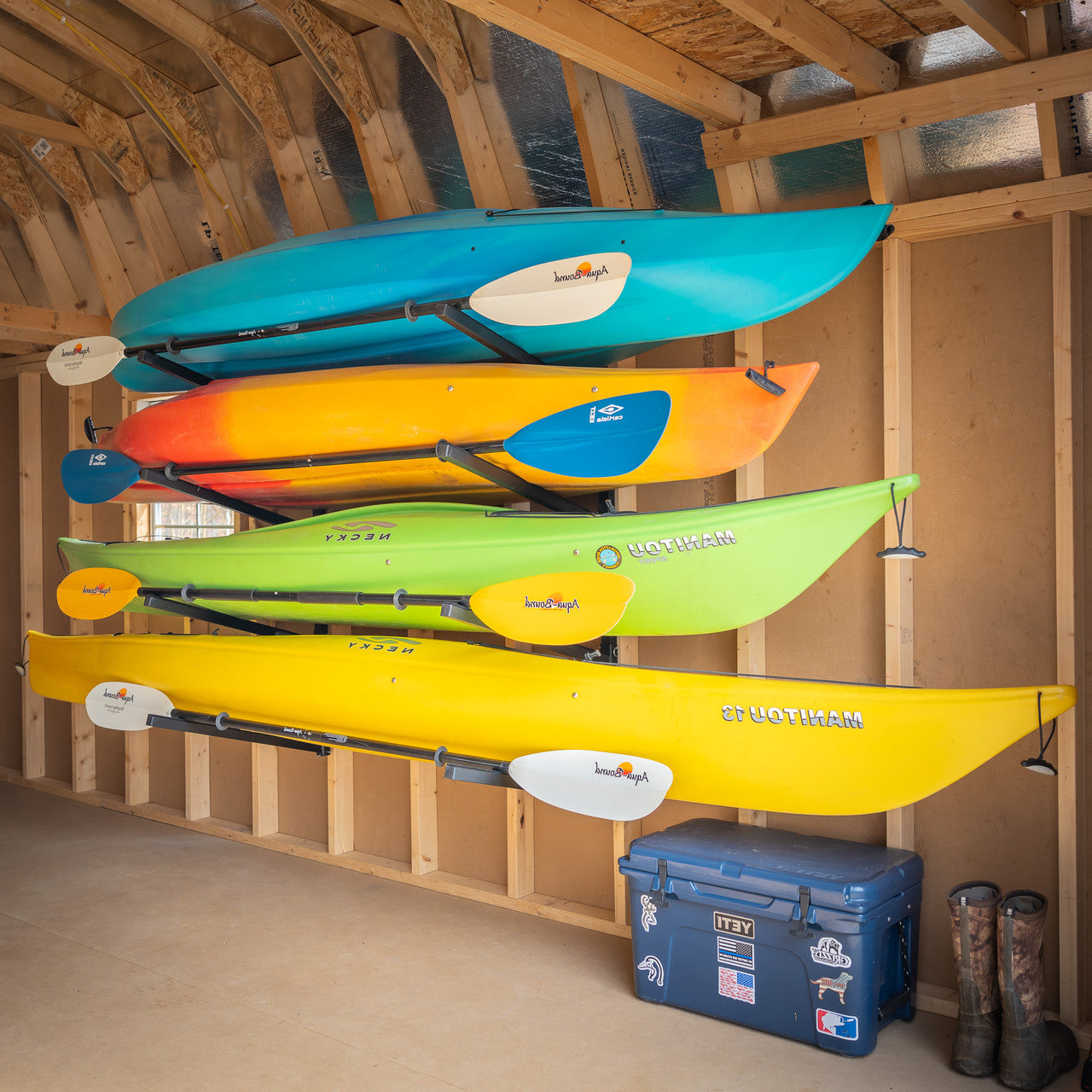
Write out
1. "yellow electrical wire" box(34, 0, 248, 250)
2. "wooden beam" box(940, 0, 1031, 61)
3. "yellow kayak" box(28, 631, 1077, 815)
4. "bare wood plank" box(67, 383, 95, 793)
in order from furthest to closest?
"bare wood plank" box(67, 383, 95, 793)
"yellow electrical wire" box(34, 0, 248, 250)
"yellow kayak" box(28, 631, 1077, 815)
"wooden beam" box(940, 0, 1031, 61)

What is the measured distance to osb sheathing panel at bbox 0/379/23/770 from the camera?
204 inches

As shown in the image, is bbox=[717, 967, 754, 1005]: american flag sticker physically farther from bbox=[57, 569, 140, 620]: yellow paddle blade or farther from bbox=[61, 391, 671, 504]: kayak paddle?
bbox=[57, 569, 140, 620]: yellow paddle blade

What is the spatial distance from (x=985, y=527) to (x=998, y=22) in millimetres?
1183

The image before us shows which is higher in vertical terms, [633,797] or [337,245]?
[337,245]

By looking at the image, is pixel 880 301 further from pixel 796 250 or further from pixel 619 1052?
pixel 619 1052

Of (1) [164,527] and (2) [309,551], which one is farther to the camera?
(1) [164,527]

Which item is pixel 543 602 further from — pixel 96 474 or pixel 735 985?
pixel 96 474

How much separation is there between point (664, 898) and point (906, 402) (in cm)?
146

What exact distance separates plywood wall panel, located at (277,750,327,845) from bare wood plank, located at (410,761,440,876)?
540 millimetres

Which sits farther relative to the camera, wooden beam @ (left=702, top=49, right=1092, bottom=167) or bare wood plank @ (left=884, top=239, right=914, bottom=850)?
bare wood plank @ (left=884, top=239, right=914, bottom=850)

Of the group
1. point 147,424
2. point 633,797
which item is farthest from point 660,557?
point 147,424

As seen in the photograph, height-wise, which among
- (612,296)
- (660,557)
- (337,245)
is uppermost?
(337,245)

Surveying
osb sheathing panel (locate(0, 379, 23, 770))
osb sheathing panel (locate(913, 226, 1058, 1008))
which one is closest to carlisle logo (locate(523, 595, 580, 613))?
osb sheathing panel (locate(913, 226, 1058, 1008))

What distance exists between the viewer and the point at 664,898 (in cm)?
258
